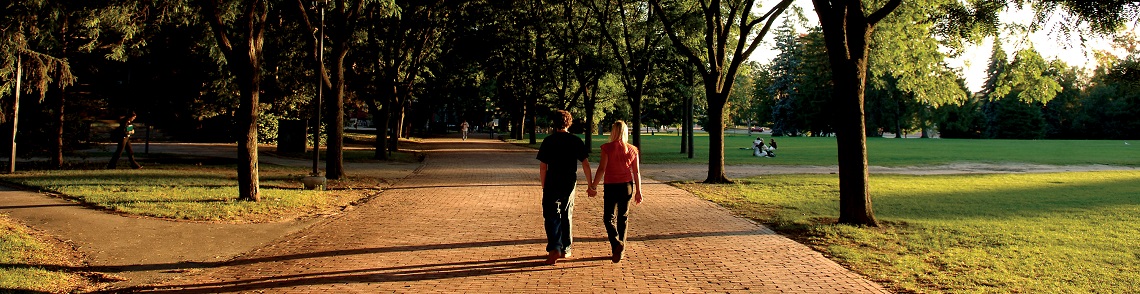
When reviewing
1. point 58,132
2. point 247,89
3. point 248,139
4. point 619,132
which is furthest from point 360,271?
point 58,132

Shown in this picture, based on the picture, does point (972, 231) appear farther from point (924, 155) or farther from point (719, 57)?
point (924, 155)

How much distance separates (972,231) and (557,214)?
583cm

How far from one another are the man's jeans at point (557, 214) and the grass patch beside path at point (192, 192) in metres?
4.77

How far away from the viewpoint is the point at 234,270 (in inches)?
283

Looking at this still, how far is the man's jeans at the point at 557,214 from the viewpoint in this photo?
7539 mm

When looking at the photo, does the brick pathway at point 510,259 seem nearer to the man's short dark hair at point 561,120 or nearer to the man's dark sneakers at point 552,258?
the man's dark sneakers at point 552,258

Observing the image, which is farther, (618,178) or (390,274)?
(618,178)

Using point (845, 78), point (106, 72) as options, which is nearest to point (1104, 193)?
point (845, 78)

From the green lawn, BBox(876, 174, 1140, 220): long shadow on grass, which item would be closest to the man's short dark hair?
BBox(876, 174, 1140, 220): long shadow on grass

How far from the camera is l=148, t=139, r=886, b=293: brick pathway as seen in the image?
21.5 feet

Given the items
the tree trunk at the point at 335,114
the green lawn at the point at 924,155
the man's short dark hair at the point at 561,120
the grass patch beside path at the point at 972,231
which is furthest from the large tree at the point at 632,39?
the man's short dark hair at the point at 561,120

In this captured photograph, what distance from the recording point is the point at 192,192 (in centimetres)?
1327

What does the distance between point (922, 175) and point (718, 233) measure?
1537 centimetres

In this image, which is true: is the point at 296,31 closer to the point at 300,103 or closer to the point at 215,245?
the point at 300,103
